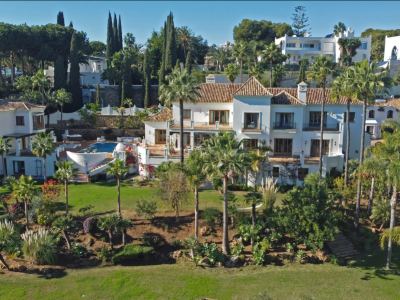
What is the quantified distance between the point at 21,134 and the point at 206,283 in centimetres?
3101

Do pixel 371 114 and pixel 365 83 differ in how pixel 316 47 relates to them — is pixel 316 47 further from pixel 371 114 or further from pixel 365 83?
pixel 365 83

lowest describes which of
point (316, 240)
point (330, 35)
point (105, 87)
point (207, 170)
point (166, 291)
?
point (166, 291)

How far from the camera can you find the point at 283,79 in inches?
2908

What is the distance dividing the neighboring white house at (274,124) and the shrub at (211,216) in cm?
1014

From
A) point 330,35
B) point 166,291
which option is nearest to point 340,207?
point 166,291

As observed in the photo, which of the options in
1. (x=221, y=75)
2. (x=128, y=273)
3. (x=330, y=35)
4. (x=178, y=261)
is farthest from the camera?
(x=330, y=35)

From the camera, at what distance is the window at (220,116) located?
141ft

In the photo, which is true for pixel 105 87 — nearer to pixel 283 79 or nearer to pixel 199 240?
pixel 283 79

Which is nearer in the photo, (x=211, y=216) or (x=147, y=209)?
(x=147, y=209)

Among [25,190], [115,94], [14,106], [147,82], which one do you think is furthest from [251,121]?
[115,94]

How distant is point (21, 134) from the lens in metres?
44.8

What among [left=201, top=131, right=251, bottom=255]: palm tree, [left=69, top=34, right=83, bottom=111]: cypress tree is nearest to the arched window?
[left=201, top=131, right=251, bottom=255]: palm tree

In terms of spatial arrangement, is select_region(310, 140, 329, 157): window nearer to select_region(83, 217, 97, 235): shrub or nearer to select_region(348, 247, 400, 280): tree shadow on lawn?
select_region(348, 247, 400, 280): tree shadow on lawn

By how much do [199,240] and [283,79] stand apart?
51.9 metres
